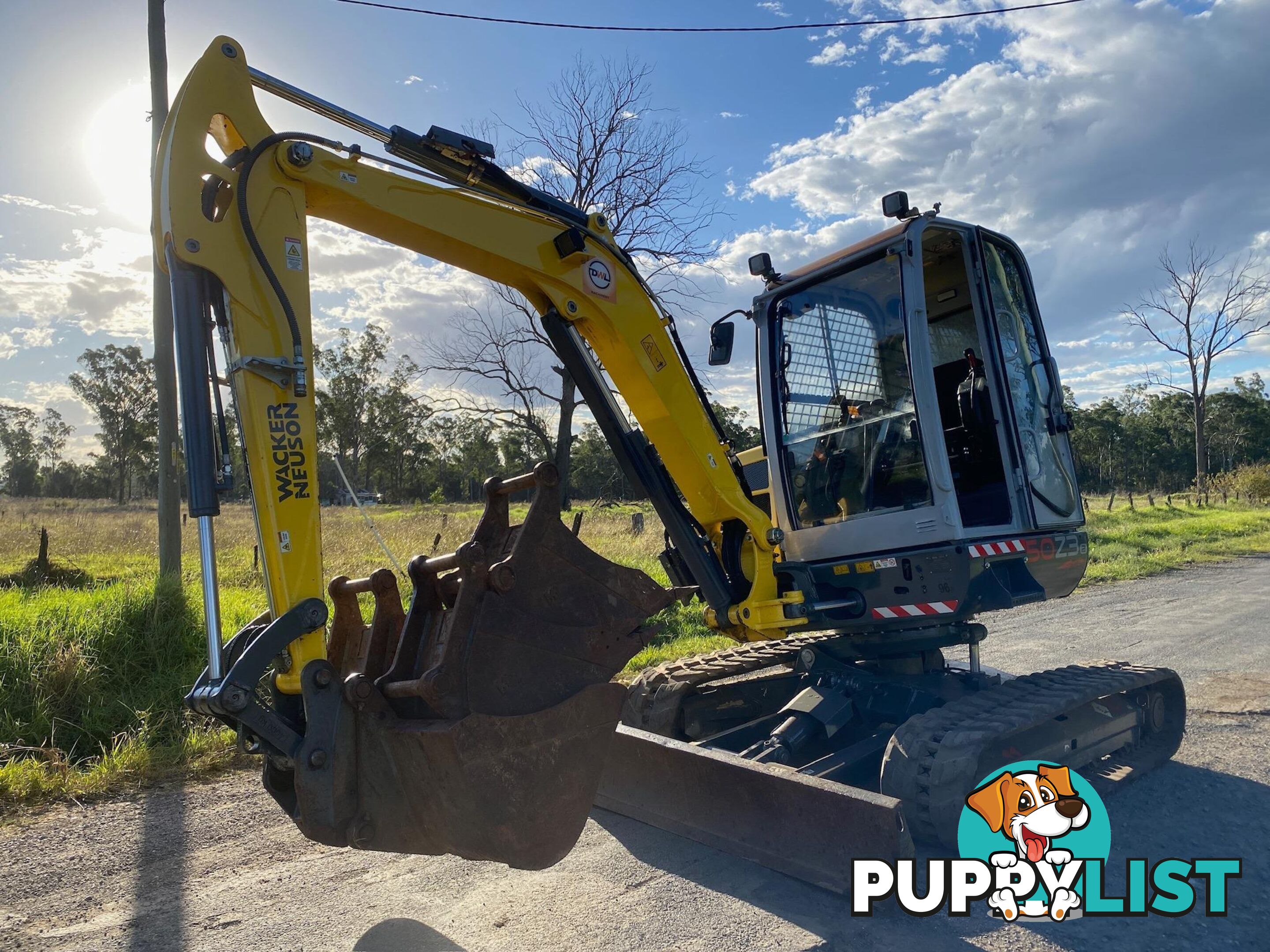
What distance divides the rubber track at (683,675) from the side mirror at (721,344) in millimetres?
1747

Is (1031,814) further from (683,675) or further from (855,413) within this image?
(855,413)

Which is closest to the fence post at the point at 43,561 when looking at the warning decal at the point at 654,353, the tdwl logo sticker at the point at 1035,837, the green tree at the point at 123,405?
the warning decal at the point at 654,353

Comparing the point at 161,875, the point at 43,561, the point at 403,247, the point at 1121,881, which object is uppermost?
the point at 403,247

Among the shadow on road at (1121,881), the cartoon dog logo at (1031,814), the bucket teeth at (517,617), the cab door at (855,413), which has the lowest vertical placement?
the shadow on road at (1121,881)

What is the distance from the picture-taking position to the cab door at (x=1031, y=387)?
5105mm

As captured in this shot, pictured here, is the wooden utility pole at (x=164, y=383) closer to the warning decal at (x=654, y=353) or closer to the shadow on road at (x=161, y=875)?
the shadow on road at (x=161, y=875)

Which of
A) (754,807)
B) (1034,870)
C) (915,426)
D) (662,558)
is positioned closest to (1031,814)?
(1034,870)

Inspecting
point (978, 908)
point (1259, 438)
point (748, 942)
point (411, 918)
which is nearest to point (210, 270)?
point (411, 918)

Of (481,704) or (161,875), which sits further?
(161,875)

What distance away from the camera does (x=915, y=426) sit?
16.0 ft

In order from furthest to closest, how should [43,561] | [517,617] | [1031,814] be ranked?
[43,561]
[1031,814]
[517,617]

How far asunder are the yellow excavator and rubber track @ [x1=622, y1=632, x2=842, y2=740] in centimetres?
3

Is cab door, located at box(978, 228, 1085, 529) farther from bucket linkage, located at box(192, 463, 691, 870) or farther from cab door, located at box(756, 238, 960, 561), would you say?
bucket linkage, located at box(192, 463, 691, 870)

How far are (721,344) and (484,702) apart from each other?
10.5ft
